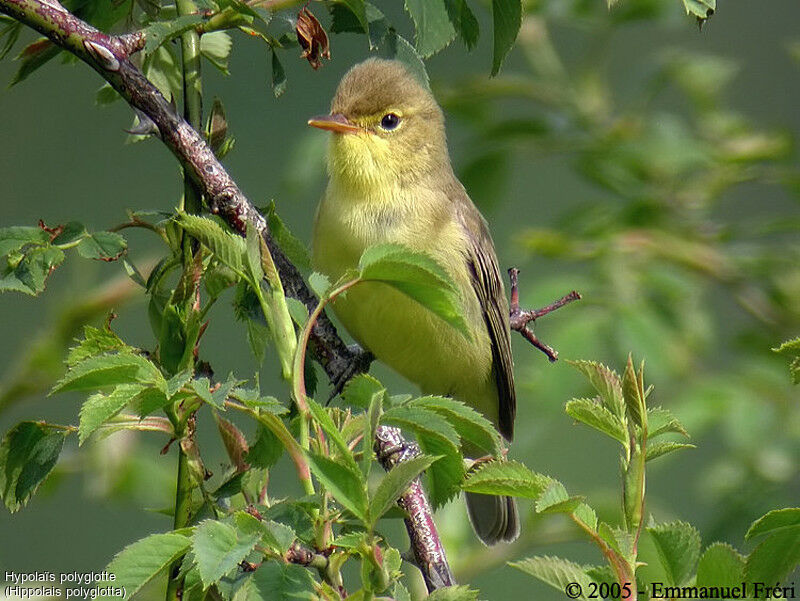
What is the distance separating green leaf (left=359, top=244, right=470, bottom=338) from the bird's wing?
6.80ft

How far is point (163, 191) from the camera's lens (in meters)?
10.0

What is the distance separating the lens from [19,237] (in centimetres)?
167

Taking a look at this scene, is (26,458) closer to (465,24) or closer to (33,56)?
(33,56)

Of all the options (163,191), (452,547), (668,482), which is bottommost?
(668,482)

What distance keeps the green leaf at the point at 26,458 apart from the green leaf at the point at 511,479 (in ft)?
1.99

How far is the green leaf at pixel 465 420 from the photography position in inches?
57.6

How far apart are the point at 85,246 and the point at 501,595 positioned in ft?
21.9

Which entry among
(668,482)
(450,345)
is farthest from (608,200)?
(668,482)

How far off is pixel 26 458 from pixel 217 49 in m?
0.80

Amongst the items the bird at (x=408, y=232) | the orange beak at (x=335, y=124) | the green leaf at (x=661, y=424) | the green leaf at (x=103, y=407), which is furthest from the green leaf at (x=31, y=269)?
the orange beak at (x=335, y=124)

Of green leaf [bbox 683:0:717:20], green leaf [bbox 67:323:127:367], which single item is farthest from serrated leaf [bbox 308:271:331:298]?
green leaf [bbox 683:0:717:20]

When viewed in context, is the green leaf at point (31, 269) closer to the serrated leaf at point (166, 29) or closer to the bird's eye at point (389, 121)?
the serrated leaf at point (166, 29)

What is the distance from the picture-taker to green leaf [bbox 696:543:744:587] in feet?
4.71

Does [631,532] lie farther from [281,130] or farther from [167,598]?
[281,130]
